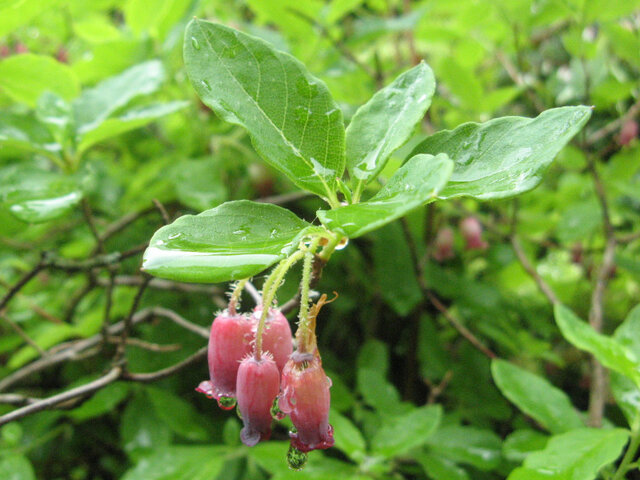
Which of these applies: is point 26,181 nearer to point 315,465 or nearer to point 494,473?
point 315,465

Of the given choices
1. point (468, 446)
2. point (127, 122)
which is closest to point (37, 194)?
point (127, 122)

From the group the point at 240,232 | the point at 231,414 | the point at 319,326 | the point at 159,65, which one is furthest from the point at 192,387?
the point at 240,232

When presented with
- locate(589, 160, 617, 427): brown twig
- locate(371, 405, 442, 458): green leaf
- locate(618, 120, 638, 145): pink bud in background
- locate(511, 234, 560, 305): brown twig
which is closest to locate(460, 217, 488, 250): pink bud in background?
locate(511, 234, 560, 305): brown twig

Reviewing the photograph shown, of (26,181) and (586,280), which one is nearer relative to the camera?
(26,181)

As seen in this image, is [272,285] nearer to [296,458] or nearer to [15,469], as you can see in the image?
[296,458]

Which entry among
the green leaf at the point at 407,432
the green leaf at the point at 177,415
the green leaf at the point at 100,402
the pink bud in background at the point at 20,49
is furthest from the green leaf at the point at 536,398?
the pink bud in background at the point at 20,49

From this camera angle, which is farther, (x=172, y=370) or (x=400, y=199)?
(x=172, y=370)

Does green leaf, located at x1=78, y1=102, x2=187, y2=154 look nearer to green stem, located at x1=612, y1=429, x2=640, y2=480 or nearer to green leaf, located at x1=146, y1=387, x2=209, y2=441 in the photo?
green leaf, located at x1=146, y1=387, x2=209, y2=441
